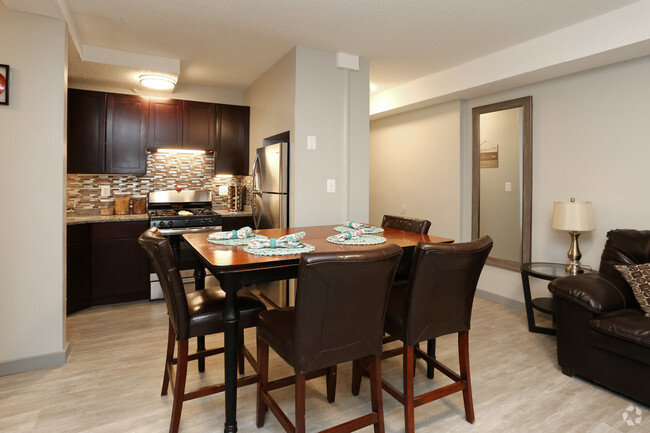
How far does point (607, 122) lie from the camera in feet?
10.4

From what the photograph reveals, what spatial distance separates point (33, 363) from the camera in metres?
2.58

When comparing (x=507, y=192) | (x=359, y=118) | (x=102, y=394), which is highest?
(x=359, y=118)

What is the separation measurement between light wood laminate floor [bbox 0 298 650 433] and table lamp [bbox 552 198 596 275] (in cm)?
69

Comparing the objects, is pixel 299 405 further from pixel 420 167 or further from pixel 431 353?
pixel 420 167

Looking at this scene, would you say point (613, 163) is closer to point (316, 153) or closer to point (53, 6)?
point (316, 153)

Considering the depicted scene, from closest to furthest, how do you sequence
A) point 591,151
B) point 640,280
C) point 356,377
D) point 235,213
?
point 356,377 → point 640,280 → point 591,151 → point 235,213

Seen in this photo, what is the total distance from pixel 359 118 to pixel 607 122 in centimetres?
210

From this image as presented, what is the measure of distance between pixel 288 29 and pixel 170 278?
7.43 feet

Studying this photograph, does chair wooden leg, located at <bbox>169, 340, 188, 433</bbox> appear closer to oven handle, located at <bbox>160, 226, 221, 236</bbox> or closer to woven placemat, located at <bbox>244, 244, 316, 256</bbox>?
woven placemat, located at <bbox>244, 244, 316, 256</bbox>

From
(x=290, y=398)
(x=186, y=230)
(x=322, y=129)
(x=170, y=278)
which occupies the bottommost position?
(x=290, y=398)

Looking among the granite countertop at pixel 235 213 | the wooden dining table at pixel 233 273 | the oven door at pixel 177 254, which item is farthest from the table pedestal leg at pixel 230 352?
the granite countertop at pixel 235 213

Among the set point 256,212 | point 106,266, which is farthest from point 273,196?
point 106,266

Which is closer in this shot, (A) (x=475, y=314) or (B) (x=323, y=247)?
(B) (x=323, y=247)

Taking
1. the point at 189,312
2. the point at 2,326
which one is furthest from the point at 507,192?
the point at 2,326
